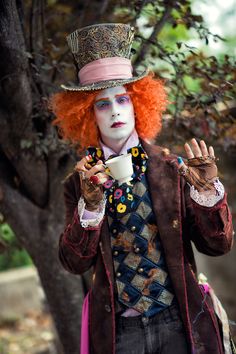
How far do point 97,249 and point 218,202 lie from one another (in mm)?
634

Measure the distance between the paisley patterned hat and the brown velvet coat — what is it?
0.40 m

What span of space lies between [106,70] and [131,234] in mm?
761

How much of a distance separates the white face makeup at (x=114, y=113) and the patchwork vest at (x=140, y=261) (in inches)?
10.2

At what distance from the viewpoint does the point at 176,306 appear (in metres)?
2.23

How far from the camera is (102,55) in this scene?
90.2 inches

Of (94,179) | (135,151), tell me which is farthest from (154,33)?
(94,179)

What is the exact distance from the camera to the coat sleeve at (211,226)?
205cm

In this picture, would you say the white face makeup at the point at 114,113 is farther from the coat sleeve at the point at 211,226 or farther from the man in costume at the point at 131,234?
the coat sleeve at the point at 211,226

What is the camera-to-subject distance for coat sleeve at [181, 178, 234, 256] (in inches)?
80.8

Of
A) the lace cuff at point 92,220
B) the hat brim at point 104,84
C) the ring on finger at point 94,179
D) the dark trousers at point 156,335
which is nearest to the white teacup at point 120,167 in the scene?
the ring on finger at point 94,179

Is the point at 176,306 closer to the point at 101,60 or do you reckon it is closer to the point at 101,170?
the point at 101,170

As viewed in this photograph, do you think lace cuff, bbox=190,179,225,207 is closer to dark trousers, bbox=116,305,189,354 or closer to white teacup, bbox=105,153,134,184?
white teacup, bbox=105,153,134,184

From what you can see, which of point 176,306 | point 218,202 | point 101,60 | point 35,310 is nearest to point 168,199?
point 218,202

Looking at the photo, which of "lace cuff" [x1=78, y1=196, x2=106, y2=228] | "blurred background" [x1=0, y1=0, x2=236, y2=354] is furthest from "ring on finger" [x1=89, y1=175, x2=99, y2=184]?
"blurred background" [x1=0, y1=0, x2=236, y2=354]
